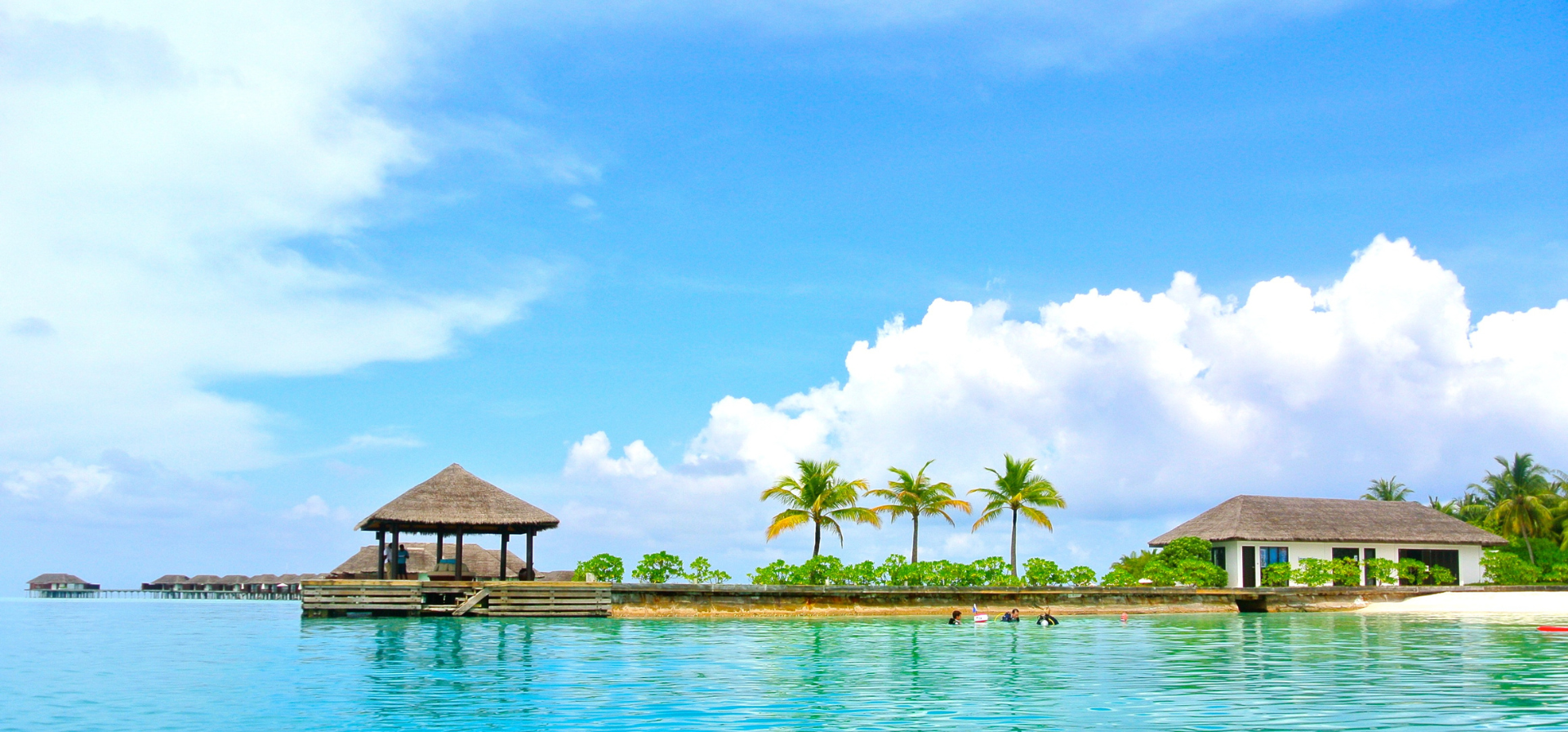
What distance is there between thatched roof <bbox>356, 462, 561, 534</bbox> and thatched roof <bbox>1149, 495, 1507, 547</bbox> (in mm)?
32838

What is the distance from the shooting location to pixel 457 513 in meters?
38.3

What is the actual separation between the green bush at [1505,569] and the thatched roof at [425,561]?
Answer: 46854 millimetres

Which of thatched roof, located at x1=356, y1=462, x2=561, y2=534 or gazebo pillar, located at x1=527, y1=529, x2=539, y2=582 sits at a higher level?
thatched roof, located at x1=356, y1=462, x2=561, y2=534

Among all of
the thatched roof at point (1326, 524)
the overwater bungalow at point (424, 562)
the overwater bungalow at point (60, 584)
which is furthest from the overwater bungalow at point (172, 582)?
the thatched roof at point (1326, 524)

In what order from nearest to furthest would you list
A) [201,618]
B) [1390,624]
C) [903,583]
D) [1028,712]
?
[1028,712] → [1390,624] → [903,583] → [201,618]

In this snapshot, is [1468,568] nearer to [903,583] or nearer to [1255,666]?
[903,583]

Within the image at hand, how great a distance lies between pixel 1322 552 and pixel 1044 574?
18449mm

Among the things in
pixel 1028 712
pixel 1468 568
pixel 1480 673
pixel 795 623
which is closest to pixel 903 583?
pixel 795 623

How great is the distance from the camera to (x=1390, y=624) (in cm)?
3703

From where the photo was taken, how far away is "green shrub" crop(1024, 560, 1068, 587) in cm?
4491

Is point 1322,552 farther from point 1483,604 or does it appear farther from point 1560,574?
point 1560,574

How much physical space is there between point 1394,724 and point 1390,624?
26337 mm

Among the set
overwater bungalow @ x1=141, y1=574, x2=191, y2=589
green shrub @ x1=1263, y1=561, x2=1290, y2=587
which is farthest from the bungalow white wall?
overwater bungalow @ x1=141, y1=574, x2=191, y2=589

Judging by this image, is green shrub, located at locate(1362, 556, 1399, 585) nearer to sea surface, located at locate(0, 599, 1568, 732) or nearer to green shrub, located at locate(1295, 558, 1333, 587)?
green shrub, located at locate(1295, 558, 1333, 587)
